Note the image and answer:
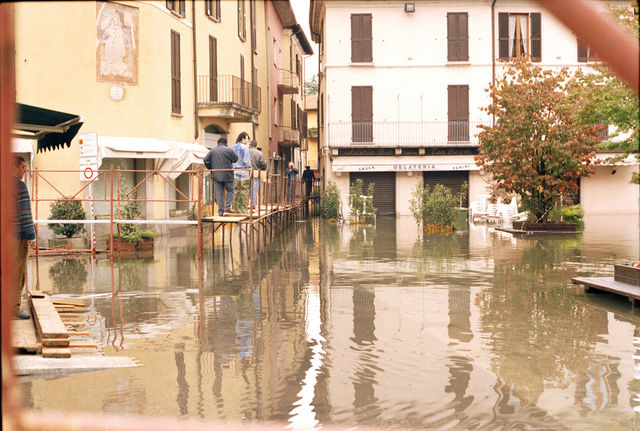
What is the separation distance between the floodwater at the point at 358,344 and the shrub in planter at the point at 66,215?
12.8ft

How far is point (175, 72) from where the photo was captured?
25172mm

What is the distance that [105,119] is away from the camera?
22.2 m

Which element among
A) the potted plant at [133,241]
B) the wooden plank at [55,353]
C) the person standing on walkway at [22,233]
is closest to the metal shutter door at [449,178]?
the potted plant at [133,241]

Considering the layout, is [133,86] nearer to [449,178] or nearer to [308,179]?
[308,179]

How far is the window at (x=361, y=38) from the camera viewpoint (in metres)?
35.1

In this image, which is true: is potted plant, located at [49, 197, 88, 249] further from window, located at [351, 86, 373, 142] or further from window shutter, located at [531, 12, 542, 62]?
window shutter, located at [531, 12, 542, 62]

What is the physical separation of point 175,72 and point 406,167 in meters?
13.5

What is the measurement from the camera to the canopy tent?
908 cm

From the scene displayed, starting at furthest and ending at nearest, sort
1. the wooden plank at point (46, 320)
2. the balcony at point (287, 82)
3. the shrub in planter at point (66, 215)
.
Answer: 1. the balcony at point (287, 82)
2. the shrub in planter at point (66, 215)
3. the wooden plank at point (46, 320)

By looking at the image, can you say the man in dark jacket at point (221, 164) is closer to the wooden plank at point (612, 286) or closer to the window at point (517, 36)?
the wooden plank at point (612, 286)

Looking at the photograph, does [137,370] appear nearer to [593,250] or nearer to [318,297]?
[318,297]

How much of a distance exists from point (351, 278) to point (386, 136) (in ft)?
78.1

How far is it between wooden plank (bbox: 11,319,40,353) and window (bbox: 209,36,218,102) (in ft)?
69.0

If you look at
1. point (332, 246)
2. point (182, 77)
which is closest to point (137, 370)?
point (332, 246)
